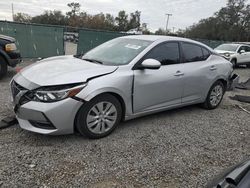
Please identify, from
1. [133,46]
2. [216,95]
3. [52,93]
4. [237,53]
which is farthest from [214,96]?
[237,53]

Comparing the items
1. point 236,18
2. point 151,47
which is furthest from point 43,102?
point 236,18

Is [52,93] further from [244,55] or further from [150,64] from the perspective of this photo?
[244,55]

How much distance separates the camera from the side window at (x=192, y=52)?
477 centimetres

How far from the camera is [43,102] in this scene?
3.19 m

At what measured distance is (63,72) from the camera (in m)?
3.46

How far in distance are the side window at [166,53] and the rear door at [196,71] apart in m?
0.21

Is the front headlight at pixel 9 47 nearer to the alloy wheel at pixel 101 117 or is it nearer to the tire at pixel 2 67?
the tire at pixel 2 67

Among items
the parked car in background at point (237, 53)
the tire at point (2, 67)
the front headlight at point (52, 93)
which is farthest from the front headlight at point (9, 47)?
the parked car in background at point (237, 53)

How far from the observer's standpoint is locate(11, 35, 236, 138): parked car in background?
128 inches

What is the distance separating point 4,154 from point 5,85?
3613mm

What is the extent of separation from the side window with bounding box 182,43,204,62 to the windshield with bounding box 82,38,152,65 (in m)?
0.88

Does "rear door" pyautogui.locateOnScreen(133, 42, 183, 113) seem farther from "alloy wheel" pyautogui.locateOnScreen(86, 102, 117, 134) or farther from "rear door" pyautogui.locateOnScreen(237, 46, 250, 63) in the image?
"rear door" pyautogui.locateOnScreen(237, 46, 250, 63)

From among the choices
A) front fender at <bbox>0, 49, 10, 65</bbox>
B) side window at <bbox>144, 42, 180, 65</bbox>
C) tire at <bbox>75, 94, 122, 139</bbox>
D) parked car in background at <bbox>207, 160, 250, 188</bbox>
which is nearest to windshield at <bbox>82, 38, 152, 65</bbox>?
side window at <bbox>144, 42, 180, 65</bbox>

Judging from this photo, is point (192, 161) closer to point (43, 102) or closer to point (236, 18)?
point (43, 102)
